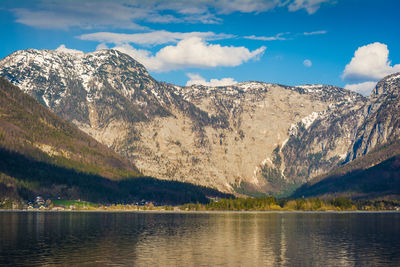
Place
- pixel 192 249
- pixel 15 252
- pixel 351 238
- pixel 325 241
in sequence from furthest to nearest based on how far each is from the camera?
pixel 351 238
pixel 325 241
pixel 192 249
pixel 15 252

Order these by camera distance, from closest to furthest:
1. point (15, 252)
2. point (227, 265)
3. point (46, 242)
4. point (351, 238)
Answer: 1. point (227, 265)
2. point (15, 252)
3. point (46, 242)
4. point (351, 238)

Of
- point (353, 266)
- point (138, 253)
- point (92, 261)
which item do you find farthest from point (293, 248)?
point (92, 261)

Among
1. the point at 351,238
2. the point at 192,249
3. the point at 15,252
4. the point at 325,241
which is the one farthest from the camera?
the point at 351,238

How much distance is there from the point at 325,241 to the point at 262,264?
5868cm

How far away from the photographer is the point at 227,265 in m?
110

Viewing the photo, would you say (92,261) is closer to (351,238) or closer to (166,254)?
(166,254)

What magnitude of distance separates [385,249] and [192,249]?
51303 mm

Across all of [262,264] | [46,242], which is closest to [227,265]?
[262,264]

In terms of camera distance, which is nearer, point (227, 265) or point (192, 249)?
point (227, 265)

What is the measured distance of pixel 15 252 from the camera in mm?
124062

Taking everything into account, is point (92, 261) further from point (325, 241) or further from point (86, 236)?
point (325, 241)

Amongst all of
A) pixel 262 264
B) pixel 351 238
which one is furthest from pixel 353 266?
pixel 351 238

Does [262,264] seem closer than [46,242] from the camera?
Yes

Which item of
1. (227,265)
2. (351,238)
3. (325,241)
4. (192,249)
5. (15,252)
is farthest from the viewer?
(351,238)
